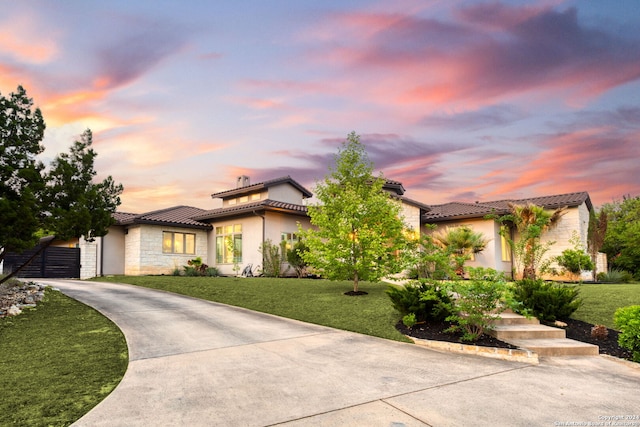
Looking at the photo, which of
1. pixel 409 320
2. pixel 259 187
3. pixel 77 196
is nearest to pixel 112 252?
pixel 259 187

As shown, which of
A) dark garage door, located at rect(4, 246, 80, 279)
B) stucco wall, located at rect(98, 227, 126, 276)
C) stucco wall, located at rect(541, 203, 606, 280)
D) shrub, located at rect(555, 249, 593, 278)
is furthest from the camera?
stucco wall, located at rect(98, 227, 126, 276)

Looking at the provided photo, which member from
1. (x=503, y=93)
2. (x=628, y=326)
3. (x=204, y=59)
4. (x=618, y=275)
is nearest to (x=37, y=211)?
(x=204, y=59)

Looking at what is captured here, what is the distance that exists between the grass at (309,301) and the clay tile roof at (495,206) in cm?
933

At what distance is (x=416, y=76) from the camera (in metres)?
13.9

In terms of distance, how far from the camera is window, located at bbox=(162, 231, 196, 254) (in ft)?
72.9

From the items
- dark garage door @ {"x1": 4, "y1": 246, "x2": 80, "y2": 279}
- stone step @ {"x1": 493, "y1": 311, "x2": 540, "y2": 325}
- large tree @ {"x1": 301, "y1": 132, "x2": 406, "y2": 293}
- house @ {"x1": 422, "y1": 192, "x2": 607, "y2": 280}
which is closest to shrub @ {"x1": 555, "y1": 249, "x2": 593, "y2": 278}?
house @ {"x1": 422, "y1": 192, "x2": 607, "y2": 280}

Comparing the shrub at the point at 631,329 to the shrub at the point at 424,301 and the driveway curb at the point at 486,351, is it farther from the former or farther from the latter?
the shrub at the point at 424,301

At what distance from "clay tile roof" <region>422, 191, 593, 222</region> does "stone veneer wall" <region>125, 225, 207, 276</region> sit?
1454 centimetres

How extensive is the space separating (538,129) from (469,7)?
23.5 feet

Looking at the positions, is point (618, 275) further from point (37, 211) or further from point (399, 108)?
point (37, 211)

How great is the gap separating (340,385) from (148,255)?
19195 millimetres

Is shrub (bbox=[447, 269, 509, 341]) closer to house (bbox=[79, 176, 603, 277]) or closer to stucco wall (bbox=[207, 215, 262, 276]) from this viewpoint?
house (bbox=[79, 176, 603, 277])

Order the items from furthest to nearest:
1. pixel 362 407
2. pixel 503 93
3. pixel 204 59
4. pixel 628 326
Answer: pixel 503 93, pixel 204 59, pixel 628 326, pixel 362 407

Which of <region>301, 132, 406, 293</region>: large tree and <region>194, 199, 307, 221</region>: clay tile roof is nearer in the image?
<region>301, 132, 406, 293</region>: large tree
